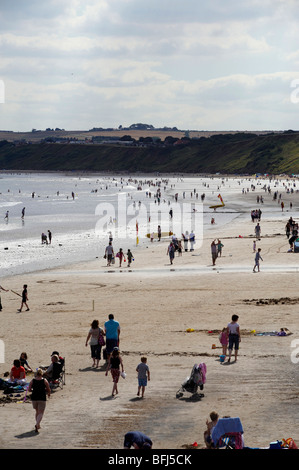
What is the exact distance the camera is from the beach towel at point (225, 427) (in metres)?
10.6

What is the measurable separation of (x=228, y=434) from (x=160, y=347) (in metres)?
6.74

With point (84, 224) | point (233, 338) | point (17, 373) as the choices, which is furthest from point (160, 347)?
point (84, 224)

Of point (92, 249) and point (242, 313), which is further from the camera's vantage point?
point (92, 249)

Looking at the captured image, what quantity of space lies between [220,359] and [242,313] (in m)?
5.10

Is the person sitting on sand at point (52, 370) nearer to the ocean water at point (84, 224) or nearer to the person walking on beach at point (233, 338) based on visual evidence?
the person walking on beach at point (233, 338)

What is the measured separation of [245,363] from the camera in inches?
614

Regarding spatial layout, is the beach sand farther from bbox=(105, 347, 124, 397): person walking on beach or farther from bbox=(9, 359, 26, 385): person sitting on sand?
bbox=(9, 359, 26, 385): person sitting on sand

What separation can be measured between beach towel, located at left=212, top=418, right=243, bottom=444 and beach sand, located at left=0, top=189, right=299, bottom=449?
47 cm

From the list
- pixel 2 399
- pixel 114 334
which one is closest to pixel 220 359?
pixel 114 334

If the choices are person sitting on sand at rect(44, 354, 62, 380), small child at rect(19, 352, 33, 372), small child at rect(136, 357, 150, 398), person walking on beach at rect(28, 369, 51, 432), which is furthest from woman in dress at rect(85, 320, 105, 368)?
person walking on beach at rect(28, 369, 51, 432)

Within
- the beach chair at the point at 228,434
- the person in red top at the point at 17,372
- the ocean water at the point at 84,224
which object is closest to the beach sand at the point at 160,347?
the beach chair at the point at 228,434

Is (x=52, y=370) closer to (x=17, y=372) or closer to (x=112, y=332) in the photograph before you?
(x=17, y=372)

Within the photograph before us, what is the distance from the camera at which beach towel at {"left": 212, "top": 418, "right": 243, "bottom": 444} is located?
1062cm
